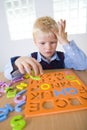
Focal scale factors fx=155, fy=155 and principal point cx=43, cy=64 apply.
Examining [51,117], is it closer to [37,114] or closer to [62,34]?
[37,114]

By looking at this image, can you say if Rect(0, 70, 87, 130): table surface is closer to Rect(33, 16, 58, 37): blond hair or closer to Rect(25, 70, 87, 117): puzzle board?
Rect(25, 70, 87, 117): puzzle board

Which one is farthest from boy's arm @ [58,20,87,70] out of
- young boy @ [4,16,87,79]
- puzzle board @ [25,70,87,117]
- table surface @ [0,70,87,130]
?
table surface @ [0,70,87,130]

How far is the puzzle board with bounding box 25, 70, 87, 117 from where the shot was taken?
386 mm

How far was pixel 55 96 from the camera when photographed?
44 centimetres

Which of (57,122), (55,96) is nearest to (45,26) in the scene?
(55,96)

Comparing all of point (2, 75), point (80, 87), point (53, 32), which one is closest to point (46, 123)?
point (80, 87)

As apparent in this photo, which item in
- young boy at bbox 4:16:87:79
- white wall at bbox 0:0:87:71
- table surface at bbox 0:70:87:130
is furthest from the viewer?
white wall at bbox 0:0:87:71

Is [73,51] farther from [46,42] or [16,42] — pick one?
[16,42]

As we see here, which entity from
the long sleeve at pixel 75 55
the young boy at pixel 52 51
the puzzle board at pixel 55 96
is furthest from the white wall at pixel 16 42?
the puzzle board at pixel 55 96

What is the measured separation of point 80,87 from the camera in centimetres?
49

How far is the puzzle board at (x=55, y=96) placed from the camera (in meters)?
0.39

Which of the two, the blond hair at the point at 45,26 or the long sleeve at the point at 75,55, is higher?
the blond hair at the point at 45,26

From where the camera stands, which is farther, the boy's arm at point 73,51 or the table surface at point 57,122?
the boy's arm at point 73,51

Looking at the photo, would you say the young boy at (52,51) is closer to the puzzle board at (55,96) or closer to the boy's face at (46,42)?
the boy's face at (46,42)
